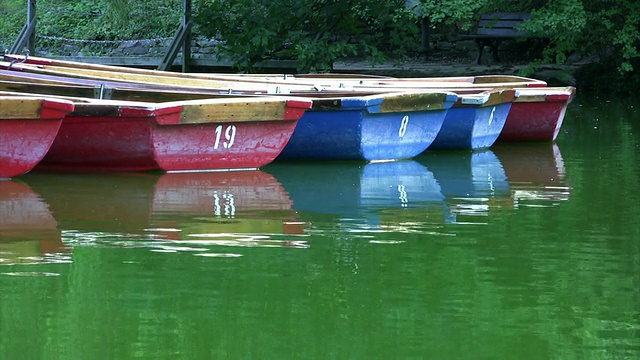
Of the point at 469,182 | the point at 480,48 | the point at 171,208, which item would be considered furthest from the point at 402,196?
the point at 480,48

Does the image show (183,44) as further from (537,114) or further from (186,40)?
(537,114)

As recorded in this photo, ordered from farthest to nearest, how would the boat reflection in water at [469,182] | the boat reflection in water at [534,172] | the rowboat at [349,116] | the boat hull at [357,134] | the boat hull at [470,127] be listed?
1. the boat hull at [470,127]
2. the boat hull at [357,134]
3. the rowboat at [349,116]
4. the boat reflection in water at [534,172]
5. the boat reflection in water at [469,182]

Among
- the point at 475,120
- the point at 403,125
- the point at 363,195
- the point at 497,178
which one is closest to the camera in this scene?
the point at 363,195

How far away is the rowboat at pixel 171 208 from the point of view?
24.3ft

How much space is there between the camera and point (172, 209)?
330 inches

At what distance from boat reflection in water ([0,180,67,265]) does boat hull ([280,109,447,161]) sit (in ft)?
9.08

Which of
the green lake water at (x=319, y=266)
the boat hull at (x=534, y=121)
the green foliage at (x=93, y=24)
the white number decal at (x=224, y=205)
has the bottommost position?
the green lake water at (x=319, y=266)

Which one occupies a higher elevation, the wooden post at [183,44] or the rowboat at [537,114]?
the wooden post at [183,44]

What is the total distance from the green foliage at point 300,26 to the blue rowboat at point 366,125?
686 cm

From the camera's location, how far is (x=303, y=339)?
5270 mm

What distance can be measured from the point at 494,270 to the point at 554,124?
23.3 feet

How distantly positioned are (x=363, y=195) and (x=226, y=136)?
145 cm

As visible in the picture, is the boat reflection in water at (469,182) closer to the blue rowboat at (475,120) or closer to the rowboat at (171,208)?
the blue rowboat at (475,120)

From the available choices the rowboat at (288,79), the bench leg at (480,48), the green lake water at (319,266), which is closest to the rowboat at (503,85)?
the rowboat at (288,79)
